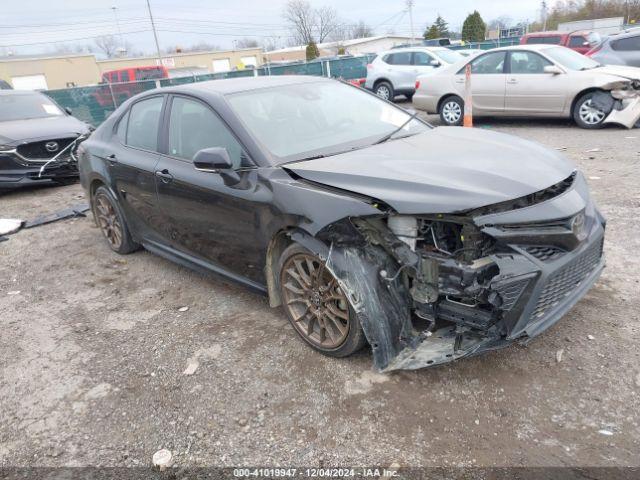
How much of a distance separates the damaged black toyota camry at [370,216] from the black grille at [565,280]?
12 millimetres

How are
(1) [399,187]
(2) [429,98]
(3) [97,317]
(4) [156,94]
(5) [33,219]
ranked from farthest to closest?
(2) [429,98], (5) [33,219], (4) [156,94], (3) [97,317], (1) [399,187]

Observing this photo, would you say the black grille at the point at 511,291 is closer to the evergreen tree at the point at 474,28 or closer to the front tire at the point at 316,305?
the front tire at the point at 316,305

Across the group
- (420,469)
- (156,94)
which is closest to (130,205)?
(156,94)

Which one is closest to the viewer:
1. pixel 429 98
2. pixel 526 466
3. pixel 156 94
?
pixel 526 466

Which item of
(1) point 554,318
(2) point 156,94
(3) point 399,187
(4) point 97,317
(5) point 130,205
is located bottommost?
(4) point 97,317

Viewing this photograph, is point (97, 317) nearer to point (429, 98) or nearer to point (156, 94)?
point (156, 94)

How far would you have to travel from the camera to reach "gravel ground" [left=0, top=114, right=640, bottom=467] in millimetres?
2496

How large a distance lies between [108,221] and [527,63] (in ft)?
27.2

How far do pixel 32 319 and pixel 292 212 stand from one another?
260 cm

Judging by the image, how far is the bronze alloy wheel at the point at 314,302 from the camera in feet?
10.1

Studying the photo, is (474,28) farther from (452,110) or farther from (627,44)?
(452,110)

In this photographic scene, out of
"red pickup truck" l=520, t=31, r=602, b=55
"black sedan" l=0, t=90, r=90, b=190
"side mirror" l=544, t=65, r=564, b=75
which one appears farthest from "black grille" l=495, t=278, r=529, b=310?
"red pickup truck" l=520, t=31, r=602, b=55

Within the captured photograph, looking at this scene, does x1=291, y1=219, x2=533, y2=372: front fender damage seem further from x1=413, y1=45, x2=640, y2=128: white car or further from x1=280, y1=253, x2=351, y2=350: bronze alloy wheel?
x1=413, y1=45, x2=640, y2=128: white car

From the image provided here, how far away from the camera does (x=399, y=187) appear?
277 centimetres
